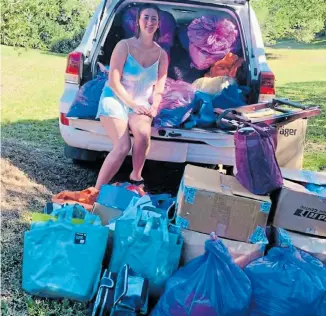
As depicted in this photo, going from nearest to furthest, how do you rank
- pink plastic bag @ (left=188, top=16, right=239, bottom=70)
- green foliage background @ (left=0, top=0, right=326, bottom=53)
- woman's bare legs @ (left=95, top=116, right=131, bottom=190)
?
woman's bare legs @ (left=95, top=116, right=131, bottom=190), green foliage background @ (left=0, top=0, right=326, bottom=53), pink plastic bag @ (left=188, top=16, right=239, bottom=70)

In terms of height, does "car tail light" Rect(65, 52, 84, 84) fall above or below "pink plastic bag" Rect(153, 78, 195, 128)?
above

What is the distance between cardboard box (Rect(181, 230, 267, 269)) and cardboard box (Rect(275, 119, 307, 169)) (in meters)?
1.33

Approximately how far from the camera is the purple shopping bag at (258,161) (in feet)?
11.6

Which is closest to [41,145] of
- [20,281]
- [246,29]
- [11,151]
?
[11,151]

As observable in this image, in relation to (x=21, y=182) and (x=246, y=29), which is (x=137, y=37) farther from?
(x=21, y=182)

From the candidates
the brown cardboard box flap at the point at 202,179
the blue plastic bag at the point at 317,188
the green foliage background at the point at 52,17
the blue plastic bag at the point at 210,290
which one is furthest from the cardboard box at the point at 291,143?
the green foliage background at the point at 52,17

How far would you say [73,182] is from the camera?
525 cm

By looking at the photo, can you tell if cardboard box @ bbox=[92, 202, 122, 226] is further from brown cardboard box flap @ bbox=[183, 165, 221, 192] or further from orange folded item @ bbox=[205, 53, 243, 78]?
orange folded item @ bbox=[205, 53, 243, 78]

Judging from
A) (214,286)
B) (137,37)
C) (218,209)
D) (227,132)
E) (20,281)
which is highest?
(137,37)

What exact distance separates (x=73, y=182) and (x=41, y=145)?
1.41 meters

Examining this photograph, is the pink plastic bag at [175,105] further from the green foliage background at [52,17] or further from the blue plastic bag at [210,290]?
the blue plastic bag at [210,290]

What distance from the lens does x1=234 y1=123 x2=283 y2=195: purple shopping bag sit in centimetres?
355

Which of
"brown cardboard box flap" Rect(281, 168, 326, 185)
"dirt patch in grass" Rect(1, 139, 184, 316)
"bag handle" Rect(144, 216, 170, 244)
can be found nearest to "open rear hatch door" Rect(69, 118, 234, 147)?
"dirt patch in grass" Rect(1, 139, 184, 316)

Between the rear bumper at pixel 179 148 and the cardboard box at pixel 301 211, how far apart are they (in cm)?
113
